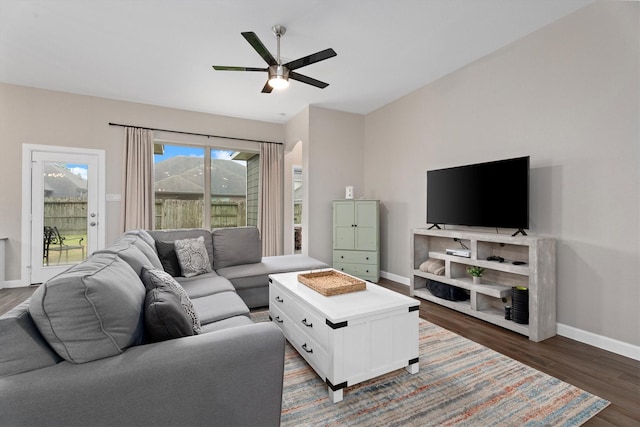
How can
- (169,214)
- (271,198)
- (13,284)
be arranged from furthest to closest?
(271,198), (169,214), (13,284)

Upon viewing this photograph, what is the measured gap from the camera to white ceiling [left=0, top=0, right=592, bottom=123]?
242 cm

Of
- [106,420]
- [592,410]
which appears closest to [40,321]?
[106,420]

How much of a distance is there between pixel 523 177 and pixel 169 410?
124 inches

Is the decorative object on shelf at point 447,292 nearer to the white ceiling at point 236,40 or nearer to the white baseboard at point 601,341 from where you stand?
the white baseboard at point 601,341

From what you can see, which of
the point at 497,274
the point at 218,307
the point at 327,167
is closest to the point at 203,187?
the point at 327,167

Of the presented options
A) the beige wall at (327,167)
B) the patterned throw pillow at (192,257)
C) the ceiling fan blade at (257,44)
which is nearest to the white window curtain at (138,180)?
the patterned throw pillow at (192,257)

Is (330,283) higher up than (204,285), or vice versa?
(330,283)

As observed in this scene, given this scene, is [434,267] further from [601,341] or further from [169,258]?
[169,258]

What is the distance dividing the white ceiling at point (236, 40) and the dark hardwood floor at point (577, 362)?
113 inches

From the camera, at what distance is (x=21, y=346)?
904 mm

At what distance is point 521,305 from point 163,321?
2.90m

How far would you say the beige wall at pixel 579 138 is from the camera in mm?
2205

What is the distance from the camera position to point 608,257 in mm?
2297

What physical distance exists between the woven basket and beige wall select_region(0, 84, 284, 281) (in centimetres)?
372
